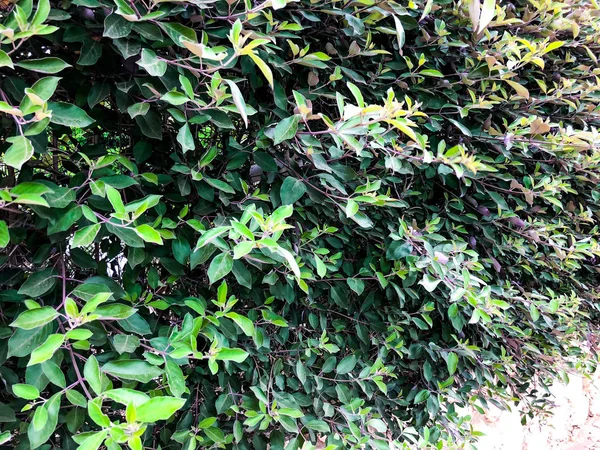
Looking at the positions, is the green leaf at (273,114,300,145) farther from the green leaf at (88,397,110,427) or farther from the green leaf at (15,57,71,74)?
the green leaf at (88,397,110,427)

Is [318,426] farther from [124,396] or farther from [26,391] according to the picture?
[26,391]

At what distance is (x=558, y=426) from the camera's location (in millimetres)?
3074

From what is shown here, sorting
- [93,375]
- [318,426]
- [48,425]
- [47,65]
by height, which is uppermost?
[47,65]

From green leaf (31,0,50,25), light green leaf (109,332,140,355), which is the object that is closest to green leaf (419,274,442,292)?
light green leaf (109,332,140,355)

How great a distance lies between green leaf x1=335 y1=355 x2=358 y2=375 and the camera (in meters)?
1.54

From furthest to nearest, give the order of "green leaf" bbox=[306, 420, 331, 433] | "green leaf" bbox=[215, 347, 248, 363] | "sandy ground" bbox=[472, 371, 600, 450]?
"sandy ground" bbox=[472, 371, 600, 450] → "green leaf" bbox=[306, 420, 331, 433] → "green leaf" bbox=[215, 347, 248, 363]

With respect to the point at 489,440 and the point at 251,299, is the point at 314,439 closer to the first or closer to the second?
the point at 251,299

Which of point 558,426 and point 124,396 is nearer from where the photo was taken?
point 124,396

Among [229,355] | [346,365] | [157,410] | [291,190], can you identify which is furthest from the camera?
[346,365]

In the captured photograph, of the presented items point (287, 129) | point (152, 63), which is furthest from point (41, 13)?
point (287, 129)

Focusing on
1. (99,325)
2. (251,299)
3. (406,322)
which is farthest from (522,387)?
(99,325)

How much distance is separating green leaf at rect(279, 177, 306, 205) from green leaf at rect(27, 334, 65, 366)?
2.30 ft

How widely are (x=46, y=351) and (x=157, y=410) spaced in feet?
0.90

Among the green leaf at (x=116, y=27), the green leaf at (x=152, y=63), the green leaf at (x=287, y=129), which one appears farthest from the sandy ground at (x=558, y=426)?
the green leaf at (x=116, y=27)
